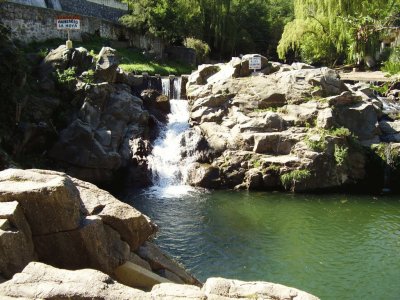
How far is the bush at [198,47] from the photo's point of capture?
129ft

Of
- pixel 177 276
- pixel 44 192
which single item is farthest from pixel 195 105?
pixel 44 192

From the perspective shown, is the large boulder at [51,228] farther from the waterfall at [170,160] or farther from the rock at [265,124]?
the rock at [265,124]

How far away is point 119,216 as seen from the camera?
23.7 ft

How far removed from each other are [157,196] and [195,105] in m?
6.17

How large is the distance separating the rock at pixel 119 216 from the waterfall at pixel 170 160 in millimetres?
11369

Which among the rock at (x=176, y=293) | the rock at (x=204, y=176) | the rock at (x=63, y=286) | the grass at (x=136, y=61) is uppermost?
the grass at (x=136, y=61)

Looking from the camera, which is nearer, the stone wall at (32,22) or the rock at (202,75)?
the rock at (202,75)

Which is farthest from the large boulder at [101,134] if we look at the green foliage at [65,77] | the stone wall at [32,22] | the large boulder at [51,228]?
the large boulder at [51,228]

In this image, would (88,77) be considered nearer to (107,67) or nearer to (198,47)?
(107,67)

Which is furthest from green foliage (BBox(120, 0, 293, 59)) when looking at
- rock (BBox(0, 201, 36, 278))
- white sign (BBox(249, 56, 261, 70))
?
rock (BBox(0, 201, 36, 278))

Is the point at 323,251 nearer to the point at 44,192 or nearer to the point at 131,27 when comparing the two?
the point at 44,192

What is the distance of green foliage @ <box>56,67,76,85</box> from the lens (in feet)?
65.2

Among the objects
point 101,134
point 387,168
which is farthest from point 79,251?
point 387,168

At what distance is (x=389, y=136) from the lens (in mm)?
21156
